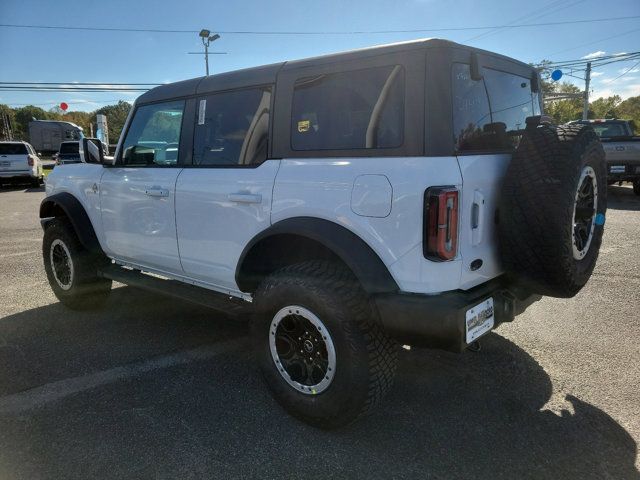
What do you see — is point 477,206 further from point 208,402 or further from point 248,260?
point 208,402

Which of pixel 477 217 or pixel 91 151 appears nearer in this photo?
pixel 477 217

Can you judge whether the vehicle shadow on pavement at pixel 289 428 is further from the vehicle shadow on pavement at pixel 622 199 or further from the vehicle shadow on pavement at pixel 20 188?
the vehicle shadow on pavement at pixel 20 188

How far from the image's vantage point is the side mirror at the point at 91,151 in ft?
13.8

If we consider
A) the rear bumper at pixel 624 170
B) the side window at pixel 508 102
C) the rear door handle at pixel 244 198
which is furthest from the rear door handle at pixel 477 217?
the rear bumper at pixel 624 170

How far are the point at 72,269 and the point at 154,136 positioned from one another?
1.60m

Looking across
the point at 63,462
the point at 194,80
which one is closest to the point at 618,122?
the point at 194,80

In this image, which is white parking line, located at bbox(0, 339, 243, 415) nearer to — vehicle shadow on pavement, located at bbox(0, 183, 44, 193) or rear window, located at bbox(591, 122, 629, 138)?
rear window, located at bbox(591, 122, 629, 138)

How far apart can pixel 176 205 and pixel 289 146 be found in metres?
1.08

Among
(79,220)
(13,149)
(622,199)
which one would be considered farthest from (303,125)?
(13,149)

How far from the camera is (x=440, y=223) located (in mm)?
2213

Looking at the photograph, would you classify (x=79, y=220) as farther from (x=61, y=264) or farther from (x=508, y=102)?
(x=508, y=102)

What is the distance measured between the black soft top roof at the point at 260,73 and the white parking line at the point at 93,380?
1.95 metres

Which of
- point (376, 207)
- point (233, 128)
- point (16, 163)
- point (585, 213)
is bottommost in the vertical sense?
point (585, 213)

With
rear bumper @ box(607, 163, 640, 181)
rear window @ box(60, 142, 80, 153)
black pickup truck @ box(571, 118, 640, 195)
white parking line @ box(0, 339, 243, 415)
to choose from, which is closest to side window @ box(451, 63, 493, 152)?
white parking line @ box(0, 339, 243, 415)
